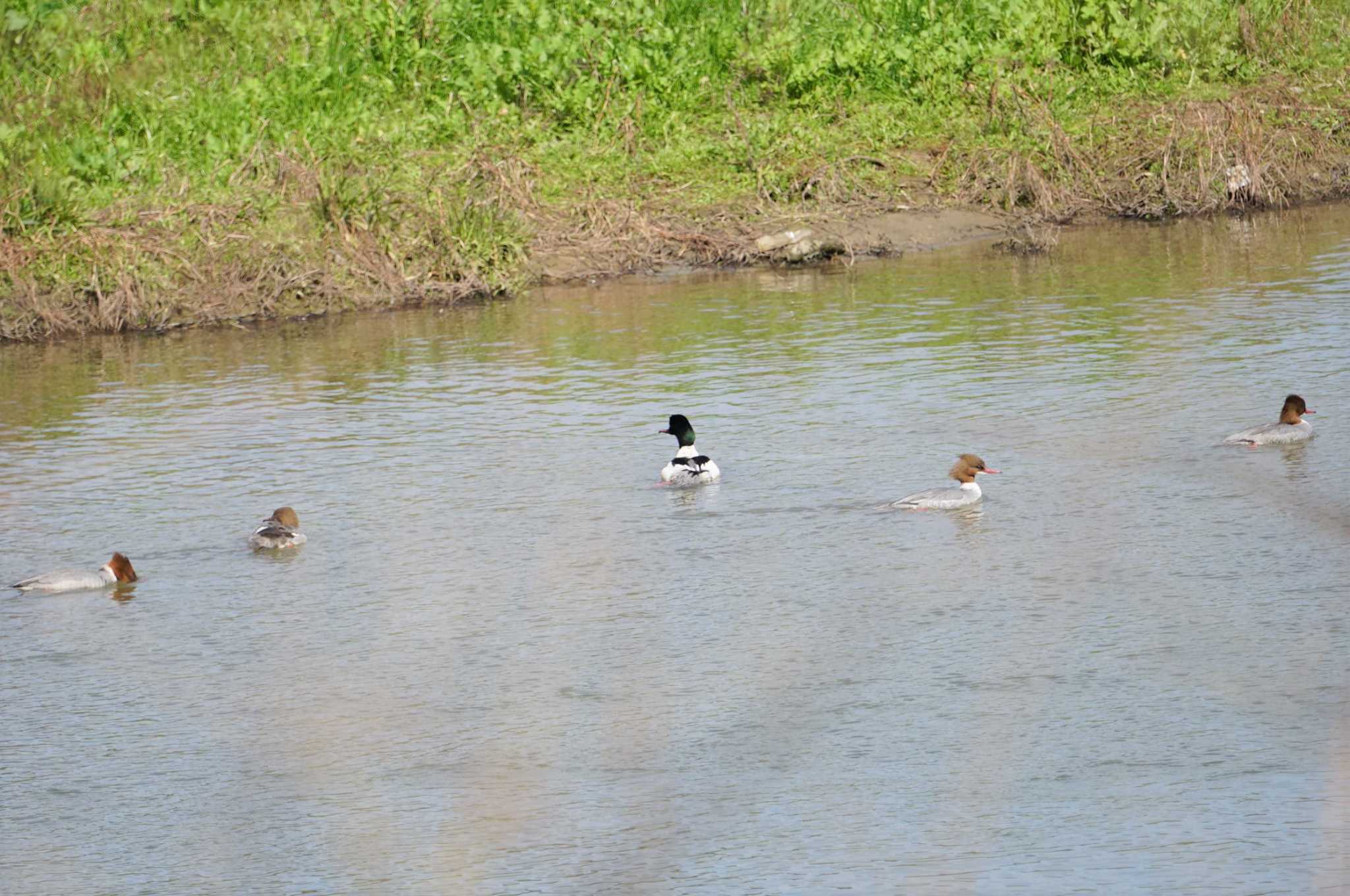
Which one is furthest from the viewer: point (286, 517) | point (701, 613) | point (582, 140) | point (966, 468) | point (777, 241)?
point (582, 140)

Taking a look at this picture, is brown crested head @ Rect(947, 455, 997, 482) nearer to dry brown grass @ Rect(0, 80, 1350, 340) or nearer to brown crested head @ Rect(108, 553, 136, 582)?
brown crested head @ Rect(108, 553, 136, 582)

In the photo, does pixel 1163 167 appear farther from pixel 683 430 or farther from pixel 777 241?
pixel 683 430

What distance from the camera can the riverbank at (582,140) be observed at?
17.6 meters

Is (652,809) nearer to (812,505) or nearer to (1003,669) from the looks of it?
(1003,669)

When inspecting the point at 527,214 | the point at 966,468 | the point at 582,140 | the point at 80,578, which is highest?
the point at 582,140

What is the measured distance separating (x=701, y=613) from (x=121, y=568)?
285cm

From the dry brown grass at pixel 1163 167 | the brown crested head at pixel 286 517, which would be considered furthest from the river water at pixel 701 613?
the dry brown grass at pixel 1163 167

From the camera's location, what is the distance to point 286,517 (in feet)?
34.8

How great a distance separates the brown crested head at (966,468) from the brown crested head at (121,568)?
411 centimetres

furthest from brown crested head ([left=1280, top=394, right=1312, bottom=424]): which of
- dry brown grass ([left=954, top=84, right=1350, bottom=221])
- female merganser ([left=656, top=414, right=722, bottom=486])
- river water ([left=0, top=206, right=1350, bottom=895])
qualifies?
dry brown grass ([left=954, top=84, right=1350, bottom=221])

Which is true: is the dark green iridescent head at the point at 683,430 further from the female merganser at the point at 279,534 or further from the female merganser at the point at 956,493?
the female merganser at the point at 279,534

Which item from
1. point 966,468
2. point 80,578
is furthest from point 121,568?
point 966,468

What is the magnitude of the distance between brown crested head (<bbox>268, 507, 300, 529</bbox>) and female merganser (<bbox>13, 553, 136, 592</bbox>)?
33.3 inches

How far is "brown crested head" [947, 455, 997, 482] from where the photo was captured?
1076 cm
